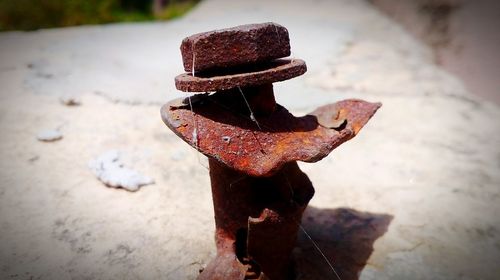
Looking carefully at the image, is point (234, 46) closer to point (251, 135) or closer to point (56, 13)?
point (251, 135)

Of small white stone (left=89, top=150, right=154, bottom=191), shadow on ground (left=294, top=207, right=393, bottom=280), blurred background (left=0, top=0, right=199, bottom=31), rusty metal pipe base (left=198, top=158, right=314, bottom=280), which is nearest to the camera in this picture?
rusty metal pipe base (left=198, top=158, right=314, bottom=280)

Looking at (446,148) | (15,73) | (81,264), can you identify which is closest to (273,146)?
(81,264)

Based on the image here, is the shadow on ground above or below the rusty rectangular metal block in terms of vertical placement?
below

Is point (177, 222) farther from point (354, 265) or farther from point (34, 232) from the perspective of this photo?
point (354, 265)

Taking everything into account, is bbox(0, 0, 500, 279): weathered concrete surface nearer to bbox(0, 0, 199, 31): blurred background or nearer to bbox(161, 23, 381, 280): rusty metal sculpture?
bbox(161, 23, 381, 280): rusty metal sculpture

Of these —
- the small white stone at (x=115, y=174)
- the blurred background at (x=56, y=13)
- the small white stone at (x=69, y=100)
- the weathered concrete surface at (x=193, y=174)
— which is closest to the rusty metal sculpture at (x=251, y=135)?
the weathered concrete surface at (x=193, y=174)

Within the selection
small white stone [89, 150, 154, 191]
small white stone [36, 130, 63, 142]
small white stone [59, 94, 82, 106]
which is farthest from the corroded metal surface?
small white stone [59, 94, 82, 106]

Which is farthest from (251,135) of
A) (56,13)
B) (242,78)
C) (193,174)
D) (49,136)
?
(56,13)
